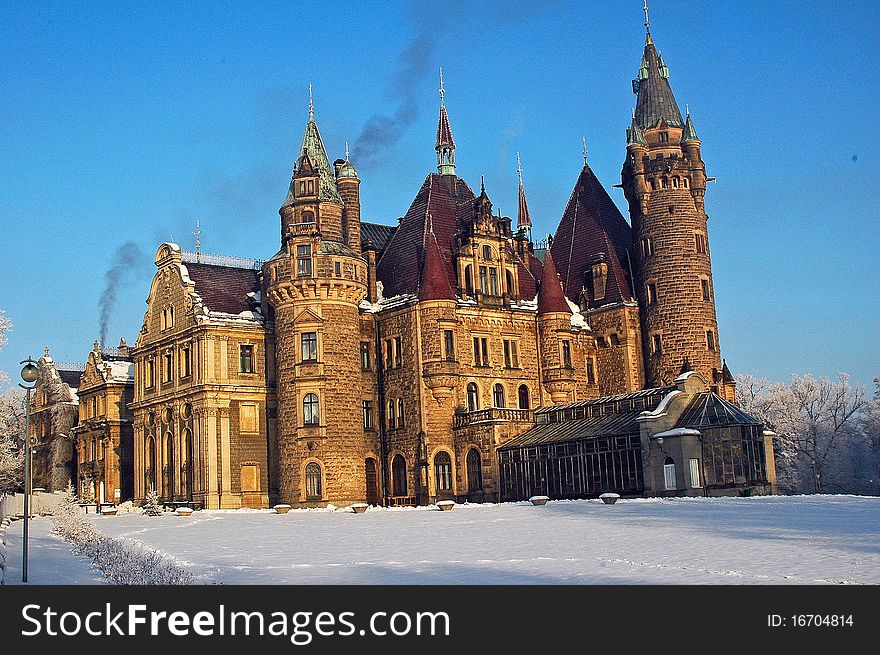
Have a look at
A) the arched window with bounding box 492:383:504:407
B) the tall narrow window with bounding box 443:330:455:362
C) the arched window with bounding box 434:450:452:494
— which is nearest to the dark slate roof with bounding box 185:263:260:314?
the tall narrow window with bounding box 443:330:455:362

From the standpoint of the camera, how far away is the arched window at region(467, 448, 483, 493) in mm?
59250

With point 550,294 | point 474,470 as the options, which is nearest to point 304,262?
point 550,294

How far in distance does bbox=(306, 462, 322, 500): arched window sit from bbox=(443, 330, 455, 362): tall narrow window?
9202 mm

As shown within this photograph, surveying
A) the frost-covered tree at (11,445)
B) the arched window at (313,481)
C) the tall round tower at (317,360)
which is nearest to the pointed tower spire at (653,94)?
the tall round tower at (317,360)

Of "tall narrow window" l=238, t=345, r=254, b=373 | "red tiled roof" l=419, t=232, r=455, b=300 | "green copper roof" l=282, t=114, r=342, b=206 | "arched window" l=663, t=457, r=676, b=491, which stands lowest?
"arched window" l=663, t=457, r=676, b=491

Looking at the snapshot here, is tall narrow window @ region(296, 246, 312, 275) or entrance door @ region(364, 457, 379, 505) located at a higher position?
tall narrow window @ region(296, 246, 312, 275)

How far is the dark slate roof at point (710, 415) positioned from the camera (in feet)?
159

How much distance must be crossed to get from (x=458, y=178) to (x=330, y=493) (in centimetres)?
2693

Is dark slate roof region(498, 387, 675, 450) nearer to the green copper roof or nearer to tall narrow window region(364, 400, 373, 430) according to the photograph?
tall narrow window region(364, 400, 373, 430)

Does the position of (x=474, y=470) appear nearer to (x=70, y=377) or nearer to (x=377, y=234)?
(x=377, y=234)

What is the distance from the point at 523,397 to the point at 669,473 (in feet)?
52.4

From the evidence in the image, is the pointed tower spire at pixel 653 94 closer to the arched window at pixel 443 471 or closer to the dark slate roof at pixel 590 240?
the dark slate roof at pixel 590 240

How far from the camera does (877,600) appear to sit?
15734 millimetres

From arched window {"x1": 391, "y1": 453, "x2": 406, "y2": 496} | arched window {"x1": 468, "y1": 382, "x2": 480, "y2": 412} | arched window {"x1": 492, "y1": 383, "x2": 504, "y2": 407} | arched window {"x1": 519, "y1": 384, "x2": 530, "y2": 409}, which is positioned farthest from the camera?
arched window {"x1": 519, "y1": 384, "x2": 530, "y2": 409}
